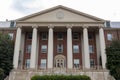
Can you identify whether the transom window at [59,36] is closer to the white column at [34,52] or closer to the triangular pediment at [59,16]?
the triangular pediment at [59,16]

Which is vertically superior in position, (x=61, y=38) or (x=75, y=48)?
(x=61, y=38)

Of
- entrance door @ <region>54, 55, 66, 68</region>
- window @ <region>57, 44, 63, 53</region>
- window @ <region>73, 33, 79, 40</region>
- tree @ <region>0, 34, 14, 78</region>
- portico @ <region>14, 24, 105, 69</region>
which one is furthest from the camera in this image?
window @ <region>73, 33, 79, 40</region>

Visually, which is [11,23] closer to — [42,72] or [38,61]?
[38,61]

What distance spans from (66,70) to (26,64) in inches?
483

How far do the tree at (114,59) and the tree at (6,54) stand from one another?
768 inches

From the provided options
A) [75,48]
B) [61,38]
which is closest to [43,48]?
[61,38]

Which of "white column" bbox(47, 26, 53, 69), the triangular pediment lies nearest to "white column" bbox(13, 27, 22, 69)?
the triangular pediment

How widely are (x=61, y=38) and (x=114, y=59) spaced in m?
14.2

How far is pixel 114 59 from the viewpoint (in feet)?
121

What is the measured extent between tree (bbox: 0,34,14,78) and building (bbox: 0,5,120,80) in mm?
1236

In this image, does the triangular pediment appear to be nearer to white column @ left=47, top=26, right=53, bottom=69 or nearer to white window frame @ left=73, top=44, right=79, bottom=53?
white column @ left=47, top=26, right=53, bottom=69

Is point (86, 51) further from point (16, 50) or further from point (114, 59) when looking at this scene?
→ point (16, 50)

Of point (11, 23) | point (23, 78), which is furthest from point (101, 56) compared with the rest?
point (11, 23)

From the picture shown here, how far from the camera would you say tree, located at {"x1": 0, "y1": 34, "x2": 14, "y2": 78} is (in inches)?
1425
